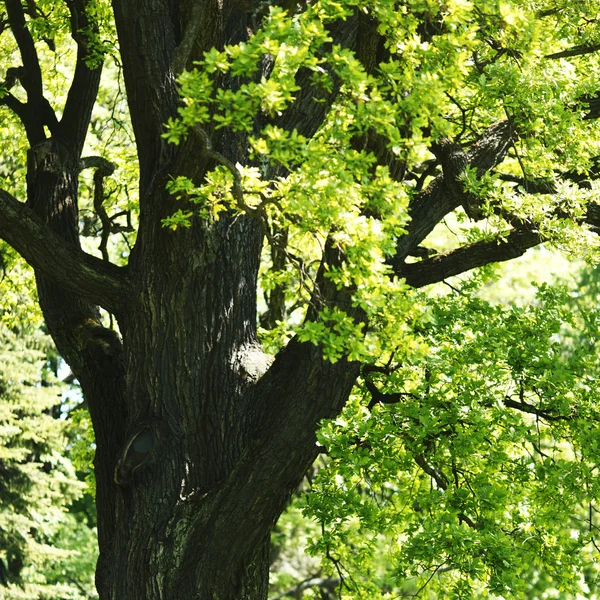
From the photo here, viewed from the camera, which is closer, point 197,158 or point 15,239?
point 197,158

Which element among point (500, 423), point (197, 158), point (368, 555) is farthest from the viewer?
point (368, 555)

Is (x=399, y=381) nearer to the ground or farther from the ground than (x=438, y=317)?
nearer to the ground

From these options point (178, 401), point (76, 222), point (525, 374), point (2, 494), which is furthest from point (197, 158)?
point (2, 494)

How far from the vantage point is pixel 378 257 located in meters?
4.49

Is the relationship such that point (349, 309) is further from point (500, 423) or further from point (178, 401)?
point (500, 423)

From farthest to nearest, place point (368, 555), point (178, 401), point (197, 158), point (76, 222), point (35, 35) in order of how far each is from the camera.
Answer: point (35, 35) → point (368, 555) → point (76, 222) → point (178, 401) → point (197, 158)

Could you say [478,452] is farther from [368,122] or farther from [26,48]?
[26,48]

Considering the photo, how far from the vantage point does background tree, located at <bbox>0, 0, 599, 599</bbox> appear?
17.8 ft

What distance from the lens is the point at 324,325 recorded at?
5254mm

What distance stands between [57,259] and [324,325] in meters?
2.18

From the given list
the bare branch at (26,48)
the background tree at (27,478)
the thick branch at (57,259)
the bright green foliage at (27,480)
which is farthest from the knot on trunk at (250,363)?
the bright green foliage at (27,480)

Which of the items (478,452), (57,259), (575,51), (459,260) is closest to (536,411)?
(478,452)

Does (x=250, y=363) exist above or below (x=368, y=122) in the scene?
below

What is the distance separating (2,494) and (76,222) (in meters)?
9.68
